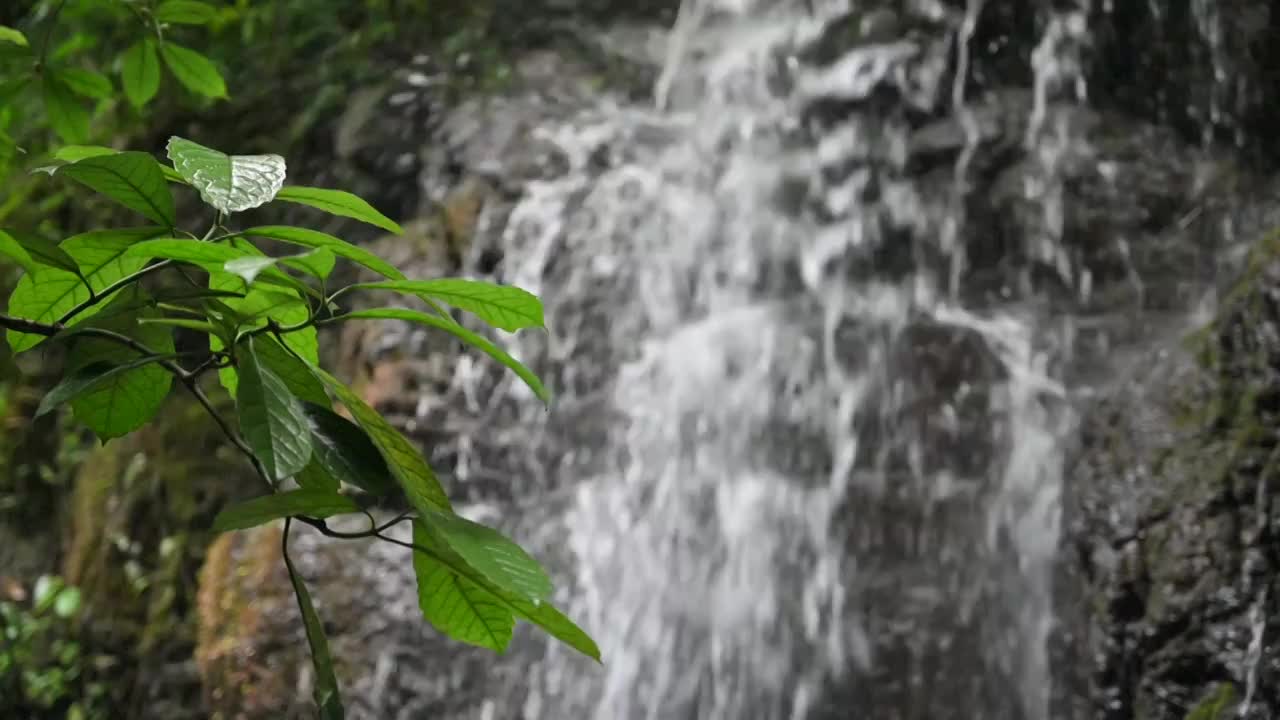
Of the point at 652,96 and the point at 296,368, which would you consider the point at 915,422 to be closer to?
the point at 652,96

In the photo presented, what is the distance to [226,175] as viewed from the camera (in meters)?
0.66

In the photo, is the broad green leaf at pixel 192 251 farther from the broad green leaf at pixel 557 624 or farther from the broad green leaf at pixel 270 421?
the broad green leaf at pixel 557 624

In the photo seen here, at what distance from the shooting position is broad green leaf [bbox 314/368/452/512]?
0.70 metres

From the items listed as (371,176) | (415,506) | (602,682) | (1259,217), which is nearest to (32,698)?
(602,682)

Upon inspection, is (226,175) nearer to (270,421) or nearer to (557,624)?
(270,421)

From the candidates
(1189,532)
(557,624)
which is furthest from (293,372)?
(1189,532)

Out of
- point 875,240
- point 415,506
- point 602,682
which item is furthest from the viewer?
point 875,240

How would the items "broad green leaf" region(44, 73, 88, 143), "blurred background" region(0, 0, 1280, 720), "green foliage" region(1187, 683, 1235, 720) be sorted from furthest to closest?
"blurred background" region(0, 0, 1280, 720)
"green foliage" region(1187, 683, 1235, 720)
"broad green leaf" region(44, 73, 88, 143)

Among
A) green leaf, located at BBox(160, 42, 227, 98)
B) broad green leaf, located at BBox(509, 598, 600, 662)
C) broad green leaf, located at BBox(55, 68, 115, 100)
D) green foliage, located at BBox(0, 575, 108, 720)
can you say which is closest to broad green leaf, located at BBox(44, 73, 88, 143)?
broad green leaf, located at BBox(55, 68, 115, 100)

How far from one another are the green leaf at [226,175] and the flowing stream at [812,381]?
2.60 m

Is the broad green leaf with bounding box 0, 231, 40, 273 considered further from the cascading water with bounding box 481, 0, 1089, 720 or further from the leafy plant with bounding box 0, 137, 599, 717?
the cascading water with bounding box 481, 0, 1089, 720

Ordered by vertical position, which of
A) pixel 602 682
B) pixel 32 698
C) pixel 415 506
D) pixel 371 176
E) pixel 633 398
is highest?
pixel 415 506

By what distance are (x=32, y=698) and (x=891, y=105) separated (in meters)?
3.97

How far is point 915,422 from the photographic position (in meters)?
3.54
